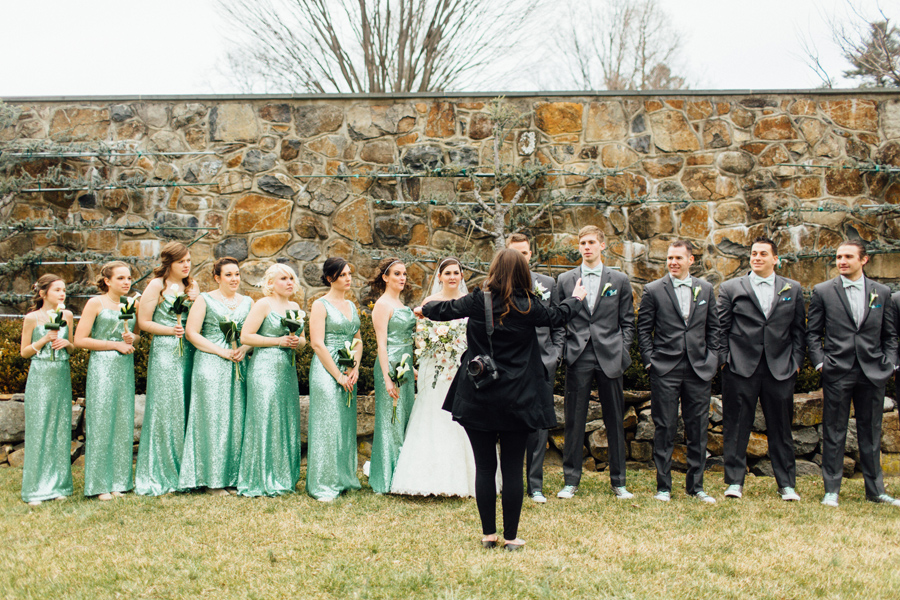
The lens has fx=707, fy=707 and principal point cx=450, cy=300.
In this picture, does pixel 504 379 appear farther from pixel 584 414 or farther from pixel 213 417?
pixel 213 417

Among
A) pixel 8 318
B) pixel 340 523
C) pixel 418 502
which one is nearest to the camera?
pixel 340 523

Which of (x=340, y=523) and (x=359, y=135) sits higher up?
(x=359, y=135)

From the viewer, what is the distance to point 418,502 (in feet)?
17.5

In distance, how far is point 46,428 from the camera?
5504mm

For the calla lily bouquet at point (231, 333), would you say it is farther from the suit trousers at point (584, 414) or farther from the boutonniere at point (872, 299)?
the boutonniere at point (872, 299)

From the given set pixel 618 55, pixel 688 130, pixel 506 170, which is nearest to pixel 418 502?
pixel 506 170

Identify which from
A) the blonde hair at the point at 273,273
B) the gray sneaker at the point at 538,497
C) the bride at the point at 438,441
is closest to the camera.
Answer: the bride at the point at 438,441

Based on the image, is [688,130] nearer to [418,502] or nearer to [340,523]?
[418,502]

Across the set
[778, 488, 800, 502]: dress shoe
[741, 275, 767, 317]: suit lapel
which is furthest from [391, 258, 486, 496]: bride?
[778, 488, 800, 502]: dress shoe

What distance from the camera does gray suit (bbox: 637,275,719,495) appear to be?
5.54m

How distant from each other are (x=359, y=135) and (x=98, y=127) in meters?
3.11

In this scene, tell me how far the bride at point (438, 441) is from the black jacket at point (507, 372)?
4.26 feet

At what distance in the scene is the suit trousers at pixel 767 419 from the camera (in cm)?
555

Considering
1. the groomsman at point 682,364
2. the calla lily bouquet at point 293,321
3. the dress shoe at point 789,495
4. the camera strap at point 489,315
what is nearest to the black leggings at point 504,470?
the camera strap at point 489,315
